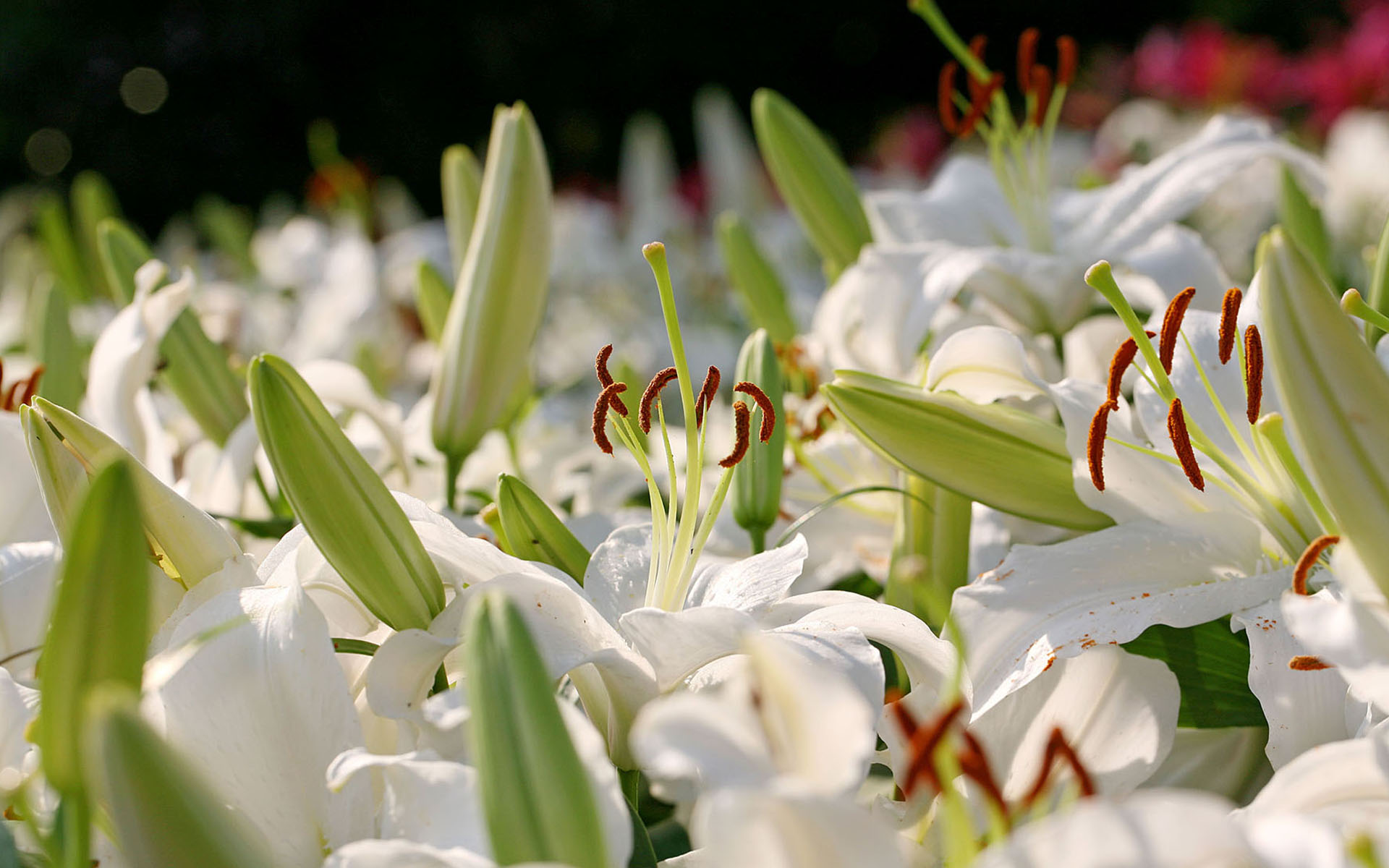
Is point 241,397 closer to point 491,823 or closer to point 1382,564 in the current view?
point 491,823

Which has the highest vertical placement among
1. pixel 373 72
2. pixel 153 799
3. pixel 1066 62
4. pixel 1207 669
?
pixel 373 72

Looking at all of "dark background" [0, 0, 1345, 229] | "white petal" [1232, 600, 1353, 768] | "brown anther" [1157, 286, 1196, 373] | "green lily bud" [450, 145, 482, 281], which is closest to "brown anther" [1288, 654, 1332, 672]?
"white petal" [1232, 600, 1353, 768]

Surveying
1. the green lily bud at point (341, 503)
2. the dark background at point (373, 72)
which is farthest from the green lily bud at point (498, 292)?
the dark background at point (373, 72)

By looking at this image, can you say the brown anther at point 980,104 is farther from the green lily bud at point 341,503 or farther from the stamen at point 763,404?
the green lily bud at point 341,503

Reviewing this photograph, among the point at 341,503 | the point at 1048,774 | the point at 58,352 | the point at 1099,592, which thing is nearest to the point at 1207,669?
the point at 1099,592

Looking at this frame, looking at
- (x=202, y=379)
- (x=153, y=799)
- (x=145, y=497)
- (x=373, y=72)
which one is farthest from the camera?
(x=373, y=72)

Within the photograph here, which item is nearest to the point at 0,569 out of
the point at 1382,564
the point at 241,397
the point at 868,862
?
the point at 241,397

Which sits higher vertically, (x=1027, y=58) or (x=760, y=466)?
(x=1027, y=58)

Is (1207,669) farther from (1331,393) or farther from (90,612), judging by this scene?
(90,612)
